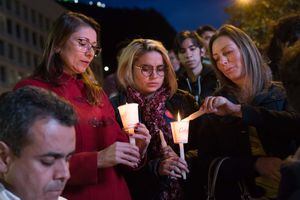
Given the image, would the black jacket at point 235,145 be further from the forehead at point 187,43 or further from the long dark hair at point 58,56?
the forehead at point 187,43

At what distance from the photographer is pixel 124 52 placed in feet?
16.5

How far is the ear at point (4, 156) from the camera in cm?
259

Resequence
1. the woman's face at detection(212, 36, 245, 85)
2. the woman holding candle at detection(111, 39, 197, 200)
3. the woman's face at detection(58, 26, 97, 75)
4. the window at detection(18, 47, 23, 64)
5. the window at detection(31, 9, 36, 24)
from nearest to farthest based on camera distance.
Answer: the woman's face at detection(58, 26, 97, 75)
the woman's face at detection(212, 36, 245, 85)
the woman holding candle at detection(111, 39, 197, 200)
the window at detection(18, 47, 23, 64)
the window at detection(31, 9, 36, 24)

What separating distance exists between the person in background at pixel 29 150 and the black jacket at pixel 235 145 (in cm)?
148

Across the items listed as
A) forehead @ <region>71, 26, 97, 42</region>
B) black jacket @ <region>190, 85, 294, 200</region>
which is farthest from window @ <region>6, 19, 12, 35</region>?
black jacket @ <region>190, 85, 294, 200</region>

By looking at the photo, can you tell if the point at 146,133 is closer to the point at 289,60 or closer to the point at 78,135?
the point at 78,135

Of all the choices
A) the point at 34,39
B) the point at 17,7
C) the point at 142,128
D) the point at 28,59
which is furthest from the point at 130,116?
the point at 34,39

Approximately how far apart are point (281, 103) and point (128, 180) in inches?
59.5

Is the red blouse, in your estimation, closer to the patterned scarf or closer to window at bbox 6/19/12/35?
the patterned scarf

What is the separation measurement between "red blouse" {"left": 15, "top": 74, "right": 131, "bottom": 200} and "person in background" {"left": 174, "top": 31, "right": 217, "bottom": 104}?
6.49 feet

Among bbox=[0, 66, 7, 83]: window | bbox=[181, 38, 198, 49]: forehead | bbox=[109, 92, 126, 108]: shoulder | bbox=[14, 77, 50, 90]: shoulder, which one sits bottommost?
bbox=[109, 92, 126, 108]: shoulder

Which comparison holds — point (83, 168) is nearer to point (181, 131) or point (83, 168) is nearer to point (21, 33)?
point (181, 131)

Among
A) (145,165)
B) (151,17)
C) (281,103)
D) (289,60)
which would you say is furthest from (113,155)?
(151,17)

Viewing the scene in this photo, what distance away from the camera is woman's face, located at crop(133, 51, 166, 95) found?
189 inches
